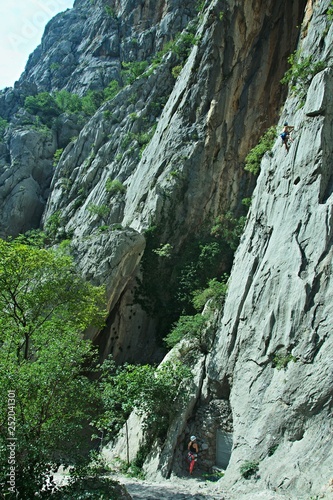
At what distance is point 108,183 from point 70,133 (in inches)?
829

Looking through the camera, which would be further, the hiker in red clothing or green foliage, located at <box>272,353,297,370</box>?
the hiker in red clothing

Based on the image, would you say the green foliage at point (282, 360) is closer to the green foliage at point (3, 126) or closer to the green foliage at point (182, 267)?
the green foliage at point (182, 267)

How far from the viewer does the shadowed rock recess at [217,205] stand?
13.0 m

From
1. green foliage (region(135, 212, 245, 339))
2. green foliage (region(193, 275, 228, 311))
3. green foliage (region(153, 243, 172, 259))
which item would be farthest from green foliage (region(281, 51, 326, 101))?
green foliage (region(153, 243, 172, 259))

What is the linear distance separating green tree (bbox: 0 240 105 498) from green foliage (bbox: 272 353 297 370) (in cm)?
595

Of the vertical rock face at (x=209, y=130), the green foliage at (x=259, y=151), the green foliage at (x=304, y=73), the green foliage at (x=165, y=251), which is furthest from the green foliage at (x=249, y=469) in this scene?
the green foliage at (x=259, y=151)

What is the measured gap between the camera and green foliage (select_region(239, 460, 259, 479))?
1239 cm

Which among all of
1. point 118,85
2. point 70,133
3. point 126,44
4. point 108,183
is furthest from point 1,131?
point 108,183

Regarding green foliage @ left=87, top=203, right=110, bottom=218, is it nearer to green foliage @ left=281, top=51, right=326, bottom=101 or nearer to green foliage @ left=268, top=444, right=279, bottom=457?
green foliage @ left=281, top=51, right=326, bottom=101

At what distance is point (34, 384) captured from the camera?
1028 centimetres

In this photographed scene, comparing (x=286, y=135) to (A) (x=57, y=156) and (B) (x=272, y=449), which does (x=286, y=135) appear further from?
(A) (x=57, y=156)

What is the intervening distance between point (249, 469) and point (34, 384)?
22.6 feet

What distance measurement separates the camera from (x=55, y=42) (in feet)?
259

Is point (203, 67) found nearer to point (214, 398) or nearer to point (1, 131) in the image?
point (214, 398)
